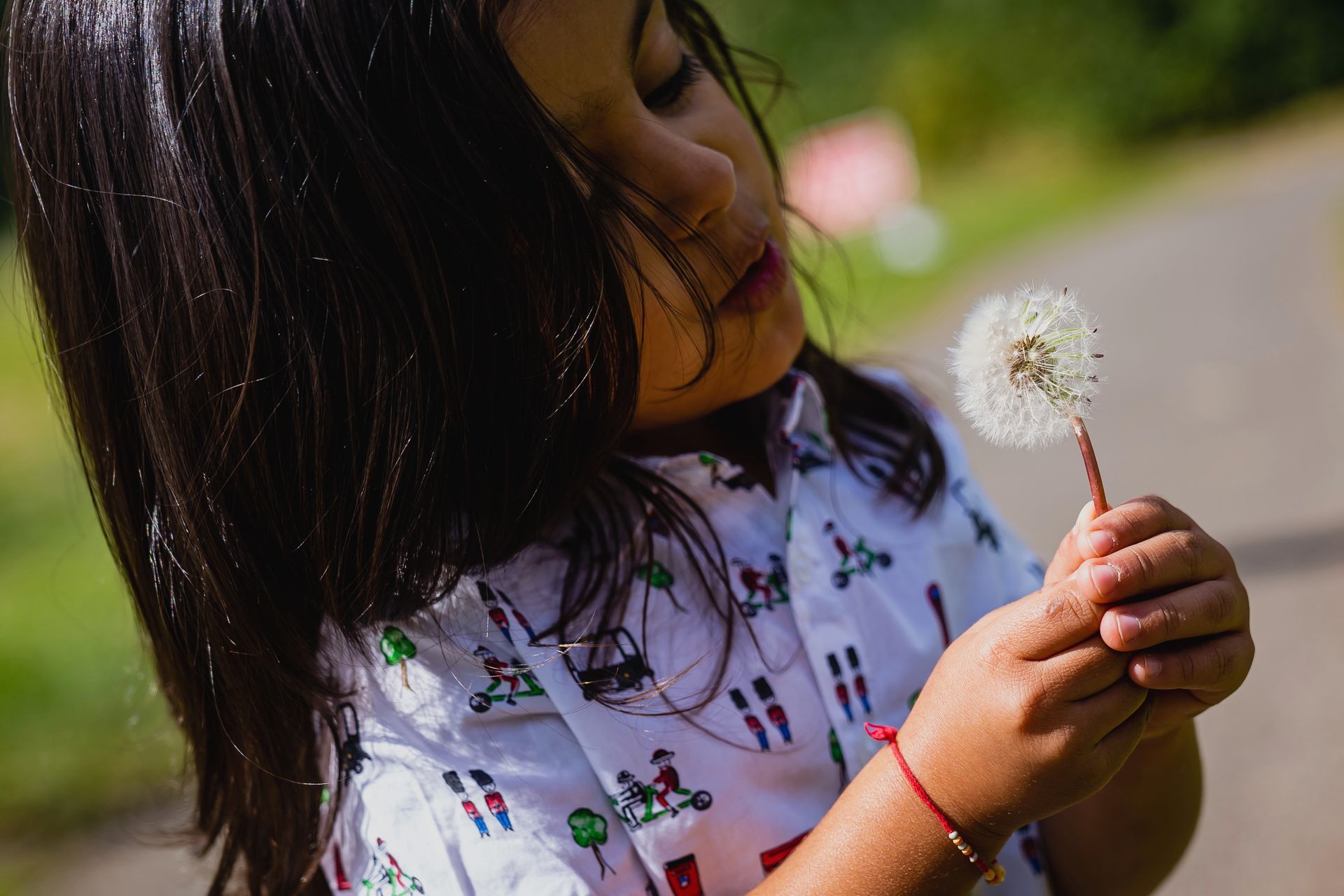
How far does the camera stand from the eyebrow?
991 mm

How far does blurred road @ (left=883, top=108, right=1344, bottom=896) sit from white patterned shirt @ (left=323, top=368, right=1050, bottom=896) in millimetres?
1273

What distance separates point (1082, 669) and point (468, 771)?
55 cm

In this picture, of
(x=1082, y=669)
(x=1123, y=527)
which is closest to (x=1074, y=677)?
(x=1082, y=669)

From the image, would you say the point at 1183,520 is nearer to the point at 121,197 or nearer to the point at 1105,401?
the point at 121,197

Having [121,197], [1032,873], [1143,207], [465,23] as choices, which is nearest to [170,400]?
[121,197]

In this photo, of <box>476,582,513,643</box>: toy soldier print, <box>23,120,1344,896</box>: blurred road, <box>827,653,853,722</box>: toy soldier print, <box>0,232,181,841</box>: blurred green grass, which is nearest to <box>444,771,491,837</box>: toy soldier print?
<box>476,582,513,643</box>: toy soldier print

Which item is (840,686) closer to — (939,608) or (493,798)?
(939,608)

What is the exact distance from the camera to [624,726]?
1.08 meters

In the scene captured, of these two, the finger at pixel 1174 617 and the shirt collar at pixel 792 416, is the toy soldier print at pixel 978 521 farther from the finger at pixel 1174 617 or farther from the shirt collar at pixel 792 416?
the finger at pixel 1174 617

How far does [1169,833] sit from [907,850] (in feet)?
1.53

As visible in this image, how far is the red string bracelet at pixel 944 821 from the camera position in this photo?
36.7 inches

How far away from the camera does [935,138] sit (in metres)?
15.0

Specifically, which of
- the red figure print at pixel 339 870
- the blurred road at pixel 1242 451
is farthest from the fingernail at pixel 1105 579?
the blurred road at pixel 1242 451

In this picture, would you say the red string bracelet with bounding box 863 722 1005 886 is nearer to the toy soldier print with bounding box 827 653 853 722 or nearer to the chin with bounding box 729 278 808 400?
the toy soldier print with bounding box 827 653 853 722
